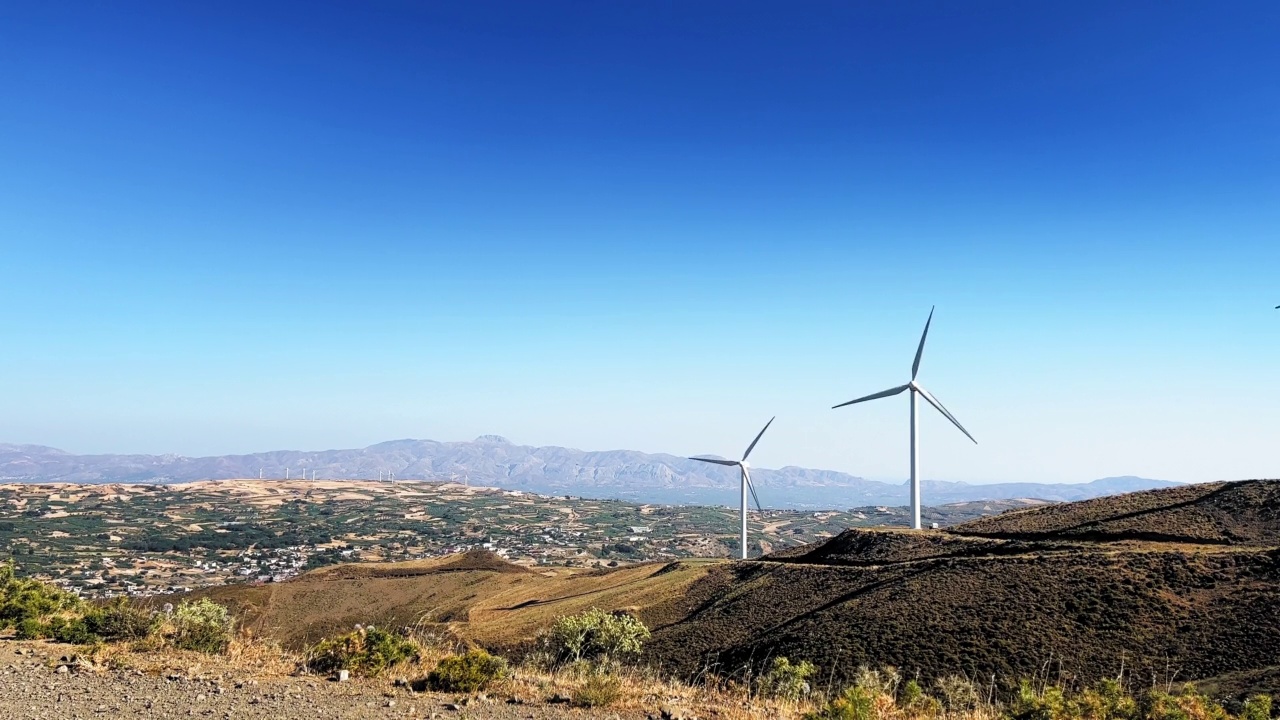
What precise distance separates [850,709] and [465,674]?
8048mm

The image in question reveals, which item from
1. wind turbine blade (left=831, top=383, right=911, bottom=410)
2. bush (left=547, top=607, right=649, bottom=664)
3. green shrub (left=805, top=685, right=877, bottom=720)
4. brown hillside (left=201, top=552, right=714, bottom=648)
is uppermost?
wind turbine blade (left=831, top=383, right=911, bottom=410)

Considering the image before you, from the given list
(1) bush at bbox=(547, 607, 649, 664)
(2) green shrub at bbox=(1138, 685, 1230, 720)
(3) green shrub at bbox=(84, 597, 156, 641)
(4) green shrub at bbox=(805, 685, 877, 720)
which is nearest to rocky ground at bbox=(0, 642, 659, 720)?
(3) green shrub at bbox=(84, 597, 156, 641)

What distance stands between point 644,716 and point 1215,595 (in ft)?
141

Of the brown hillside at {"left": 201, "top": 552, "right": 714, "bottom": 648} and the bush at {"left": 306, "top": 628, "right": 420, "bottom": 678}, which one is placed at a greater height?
the bush at {"left": 306, "top": 628, "right": 420, "bottom": 678}

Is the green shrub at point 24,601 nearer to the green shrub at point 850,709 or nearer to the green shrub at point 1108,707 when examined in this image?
the green shrub at point 850,709

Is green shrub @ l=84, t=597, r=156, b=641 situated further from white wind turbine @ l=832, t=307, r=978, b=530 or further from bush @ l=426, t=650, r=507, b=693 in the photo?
white wind turbine @ l=832, t=307, r=978, b=530

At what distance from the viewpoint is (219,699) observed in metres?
13.4

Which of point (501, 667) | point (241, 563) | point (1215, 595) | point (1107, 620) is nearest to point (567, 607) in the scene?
point (1107, 620)

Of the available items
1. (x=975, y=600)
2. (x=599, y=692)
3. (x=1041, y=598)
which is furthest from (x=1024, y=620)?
(x=599, y=692)

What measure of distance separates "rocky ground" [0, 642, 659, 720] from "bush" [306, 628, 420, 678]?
2.26 ft

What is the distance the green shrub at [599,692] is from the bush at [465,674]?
1.94 meters

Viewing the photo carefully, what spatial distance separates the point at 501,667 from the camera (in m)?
15.8

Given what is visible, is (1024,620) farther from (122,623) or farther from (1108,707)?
(122,623)

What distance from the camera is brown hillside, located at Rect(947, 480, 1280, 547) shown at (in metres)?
54.4
